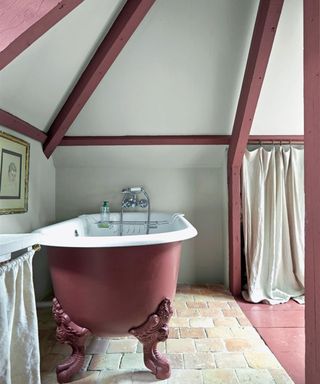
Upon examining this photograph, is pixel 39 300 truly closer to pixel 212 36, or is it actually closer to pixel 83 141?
pixel 83 141

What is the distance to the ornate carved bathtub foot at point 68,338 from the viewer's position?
142 cm

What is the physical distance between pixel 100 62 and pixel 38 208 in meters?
1.46

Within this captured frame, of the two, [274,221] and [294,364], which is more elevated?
[274,221]

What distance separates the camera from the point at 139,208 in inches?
123

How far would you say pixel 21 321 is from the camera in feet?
3.07

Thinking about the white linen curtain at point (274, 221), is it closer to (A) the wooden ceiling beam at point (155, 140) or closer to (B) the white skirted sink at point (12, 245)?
(A) the wooden ceiling beam at point (155, 140)

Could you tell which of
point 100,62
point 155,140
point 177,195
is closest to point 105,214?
point 177,195

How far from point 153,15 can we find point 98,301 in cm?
196

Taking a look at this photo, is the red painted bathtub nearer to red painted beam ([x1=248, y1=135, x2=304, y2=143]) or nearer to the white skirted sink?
the white skirted sink

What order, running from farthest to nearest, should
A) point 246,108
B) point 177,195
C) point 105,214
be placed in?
point 177,195, point 105,214, point 246,108

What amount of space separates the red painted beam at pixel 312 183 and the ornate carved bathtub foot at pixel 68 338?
112 cm

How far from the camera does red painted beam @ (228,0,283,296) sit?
1707mm

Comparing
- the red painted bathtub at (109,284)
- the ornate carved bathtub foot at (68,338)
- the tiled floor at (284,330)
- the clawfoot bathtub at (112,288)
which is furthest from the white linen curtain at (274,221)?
the ornate carved bathtub foot at (68,338)

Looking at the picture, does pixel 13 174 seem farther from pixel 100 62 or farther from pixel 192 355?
pixel 192 355
